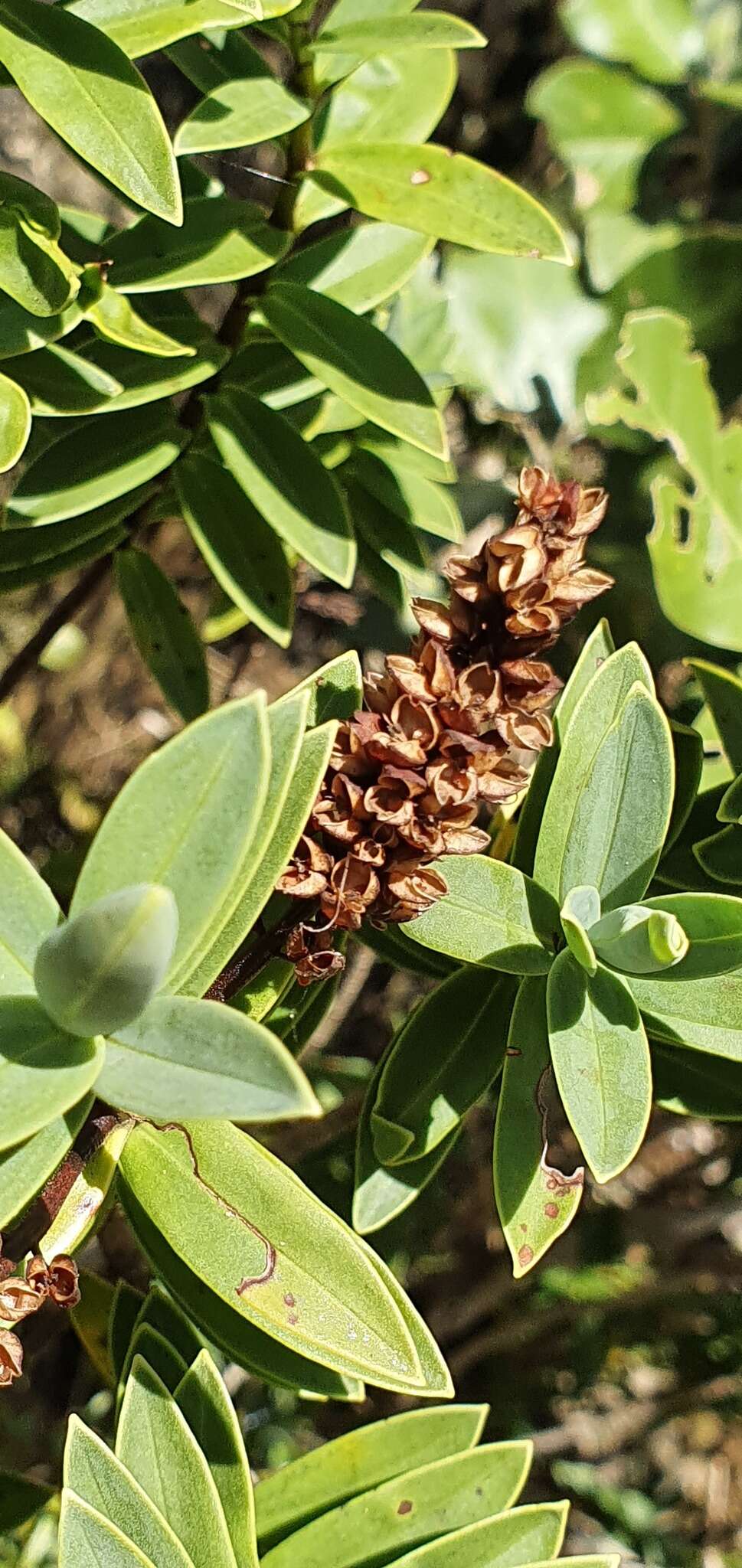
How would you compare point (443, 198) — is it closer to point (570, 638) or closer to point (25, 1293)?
point (25, 1293)

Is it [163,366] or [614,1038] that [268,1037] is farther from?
[163,366]

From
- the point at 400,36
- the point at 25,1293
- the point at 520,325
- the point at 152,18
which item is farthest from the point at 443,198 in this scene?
the point at 520,325

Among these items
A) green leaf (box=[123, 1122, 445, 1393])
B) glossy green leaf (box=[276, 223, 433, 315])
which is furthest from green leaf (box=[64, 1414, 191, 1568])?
glossy green leaf (box=[276, 223, 433, 315])

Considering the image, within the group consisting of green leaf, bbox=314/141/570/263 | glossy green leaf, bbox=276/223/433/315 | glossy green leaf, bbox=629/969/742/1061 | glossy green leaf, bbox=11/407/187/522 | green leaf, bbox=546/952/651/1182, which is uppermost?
green leaf, bbox=314/141/570/263

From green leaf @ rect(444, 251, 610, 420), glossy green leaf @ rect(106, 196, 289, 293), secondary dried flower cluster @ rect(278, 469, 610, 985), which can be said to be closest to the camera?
secondary dried flower cluster @ rect(278, 469, 610, 985)

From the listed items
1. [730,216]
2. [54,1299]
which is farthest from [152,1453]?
[730,216]

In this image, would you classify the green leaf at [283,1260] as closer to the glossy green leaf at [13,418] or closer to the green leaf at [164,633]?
the glossy green leaf at [13,418]

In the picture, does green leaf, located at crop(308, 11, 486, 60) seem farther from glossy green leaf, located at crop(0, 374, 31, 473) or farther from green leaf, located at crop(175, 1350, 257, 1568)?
green leaf, located at crop(175, 1350, 257, 1568)
